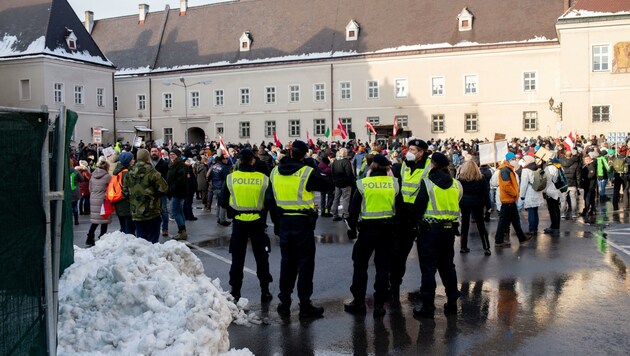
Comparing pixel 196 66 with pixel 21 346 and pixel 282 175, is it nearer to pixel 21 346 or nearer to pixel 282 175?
pixel 282 175

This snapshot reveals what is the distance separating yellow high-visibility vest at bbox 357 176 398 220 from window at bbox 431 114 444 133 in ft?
141

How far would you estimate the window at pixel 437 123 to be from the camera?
164 feet

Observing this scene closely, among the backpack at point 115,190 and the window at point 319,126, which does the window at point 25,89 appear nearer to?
the window at point 319,126

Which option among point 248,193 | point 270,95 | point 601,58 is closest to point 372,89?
point 270,95

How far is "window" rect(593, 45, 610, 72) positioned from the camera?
1657 inches

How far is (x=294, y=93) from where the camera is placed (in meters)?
54.1

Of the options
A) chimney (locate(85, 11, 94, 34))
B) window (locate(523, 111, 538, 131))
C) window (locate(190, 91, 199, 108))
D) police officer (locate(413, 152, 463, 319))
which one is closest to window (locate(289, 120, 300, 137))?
window (locate(190, 91, 199, 108))

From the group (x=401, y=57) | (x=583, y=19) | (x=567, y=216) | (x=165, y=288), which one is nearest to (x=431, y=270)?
(x=165, y=288)

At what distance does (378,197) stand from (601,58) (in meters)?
40.1

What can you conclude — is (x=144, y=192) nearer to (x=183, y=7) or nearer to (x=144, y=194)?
(x=144, y=194)

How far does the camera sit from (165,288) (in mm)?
6648

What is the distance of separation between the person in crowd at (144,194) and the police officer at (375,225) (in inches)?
167

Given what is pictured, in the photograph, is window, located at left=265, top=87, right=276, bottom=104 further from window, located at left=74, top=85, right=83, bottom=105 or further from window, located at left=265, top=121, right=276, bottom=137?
window, located at left=74, top=85, right=83, bottom=105

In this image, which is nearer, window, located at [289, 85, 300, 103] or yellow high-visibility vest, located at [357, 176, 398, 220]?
yellow high-visibility vest, located at [357, 176, 398, 220]
